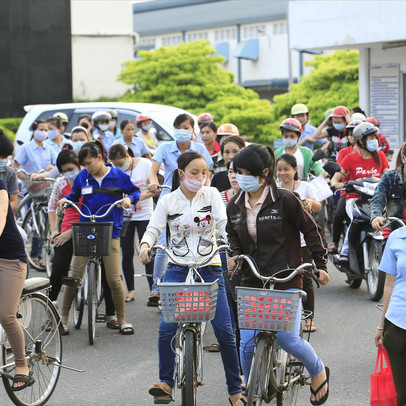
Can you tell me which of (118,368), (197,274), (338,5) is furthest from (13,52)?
(197,274)

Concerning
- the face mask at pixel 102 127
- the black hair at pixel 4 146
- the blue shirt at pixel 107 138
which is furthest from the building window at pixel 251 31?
the black hair at pixel 4 146

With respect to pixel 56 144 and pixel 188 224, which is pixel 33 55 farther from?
pixel 188 224

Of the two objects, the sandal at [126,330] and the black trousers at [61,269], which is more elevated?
the black trousers at [61,269]

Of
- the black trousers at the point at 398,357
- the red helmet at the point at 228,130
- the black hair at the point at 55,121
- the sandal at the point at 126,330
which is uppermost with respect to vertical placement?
the black hair at the point at 55,121

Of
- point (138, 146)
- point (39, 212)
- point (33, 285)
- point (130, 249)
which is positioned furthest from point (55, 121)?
point (33, 285)

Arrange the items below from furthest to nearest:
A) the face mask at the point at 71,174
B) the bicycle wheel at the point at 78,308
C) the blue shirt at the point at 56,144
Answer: the blue shirt at the point at 56,144 → the face mask at the point at 71,174 → the bicycle wheel at the point at 78,308

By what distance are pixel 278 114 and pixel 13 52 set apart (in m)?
17.5

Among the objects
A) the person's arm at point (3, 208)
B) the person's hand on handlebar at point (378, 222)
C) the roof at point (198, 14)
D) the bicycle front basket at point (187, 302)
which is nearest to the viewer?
the bicycle front basket at point (187, 302)

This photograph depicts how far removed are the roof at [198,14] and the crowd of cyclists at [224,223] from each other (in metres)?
60.1

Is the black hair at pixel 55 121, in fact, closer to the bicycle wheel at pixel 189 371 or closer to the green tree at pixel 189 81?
the bicycle wheel at pixel 189 371

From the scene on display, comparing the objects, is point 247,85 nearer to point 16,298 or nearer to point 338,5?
point 338,5

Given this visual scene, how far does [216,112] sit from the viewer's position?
41.6 meters

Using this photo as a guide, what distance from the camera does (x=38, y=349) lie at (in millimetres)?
6629

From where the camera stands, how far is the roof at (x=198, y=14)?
235 feet
